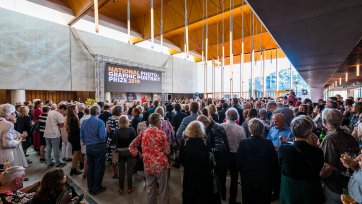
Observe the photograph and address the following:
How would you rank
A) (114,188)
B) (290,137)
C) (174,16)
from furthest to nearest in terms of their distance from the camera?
(174,16)
(114,188)
(290,137)

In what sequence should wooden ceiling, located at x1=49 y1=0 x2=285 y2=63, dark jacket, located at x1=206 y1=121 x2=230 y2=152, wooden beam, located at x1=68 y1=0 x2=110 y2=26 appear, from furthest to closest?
1. wooden ceiling, located at x1=49 y1=0 x2=285 y2=63
2. wooden beam, located at x1=68 y1=0 x2=110 y2=26
3. dark jacket, located at x1=206 y1=121 x2=230 y2=152

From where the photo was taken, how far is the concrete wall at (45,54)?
9.14m

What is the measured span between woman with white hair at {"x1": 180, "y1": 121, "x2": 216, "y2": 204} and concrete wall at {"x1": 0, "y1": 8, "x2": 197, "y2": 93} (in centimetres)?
1104

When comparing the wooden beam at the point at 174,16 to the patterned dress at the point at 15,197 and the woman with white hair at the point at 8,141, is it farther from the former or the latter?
the patterned dress at the point at 15,197

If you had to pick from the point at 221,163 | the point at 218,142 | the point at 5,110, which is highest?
the point at 5,110

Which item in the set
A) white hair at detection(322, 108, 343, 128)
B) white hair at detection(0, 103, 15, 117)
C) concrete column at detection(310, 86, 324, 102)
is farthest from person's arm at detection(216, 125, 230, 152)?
concrete column at detection(310, 86, 324, 102)

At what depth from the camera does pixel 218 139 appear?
2.75m

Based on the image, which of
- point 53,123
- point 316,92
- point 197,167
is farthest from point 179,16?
point 197,167

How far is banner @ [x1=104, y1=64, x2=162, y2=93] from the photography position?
41.7ft

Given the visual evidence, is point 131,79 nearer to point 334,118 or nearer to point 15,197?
point 15,197

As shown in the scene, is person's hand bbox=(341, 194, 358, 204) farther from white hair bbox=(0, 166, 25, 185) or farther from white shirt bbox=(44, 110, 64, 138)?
white shirt bbox=(44, 110, 64, 138)

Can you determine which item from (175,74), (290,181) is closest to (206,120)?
(290,181)

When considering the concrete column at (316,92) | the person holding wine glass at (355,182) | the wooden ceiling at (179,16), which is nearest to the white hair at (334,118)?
the person holding wine glass at (355,182)

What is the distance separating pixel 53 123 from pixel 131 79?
10.4 metres
